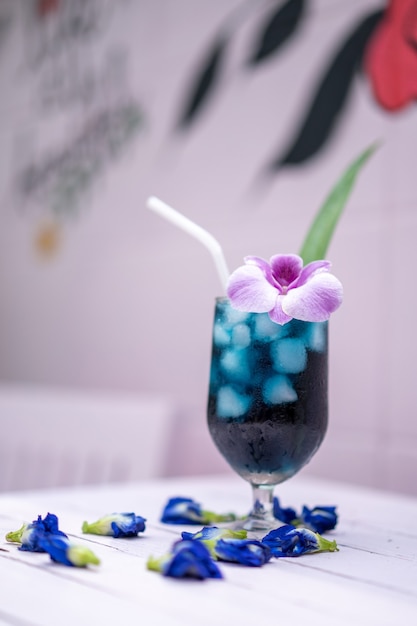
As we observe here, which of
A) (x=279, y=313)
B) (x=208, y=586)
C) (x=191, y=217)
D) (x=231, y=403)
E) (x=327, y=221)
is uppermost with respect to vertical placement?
(x=191, y=217)

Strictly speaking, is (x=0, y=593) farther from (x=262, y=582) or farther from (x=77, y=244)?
(x=77, y=244)

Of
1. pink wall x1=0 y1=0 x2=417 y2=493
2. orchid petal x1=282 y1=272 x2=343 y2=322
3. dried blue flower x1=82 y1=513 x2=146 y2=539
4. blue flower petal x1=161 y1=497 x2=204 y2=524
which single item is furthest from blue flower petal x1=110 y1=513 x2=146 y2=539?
pink wall x1=0 y1=0 x2=417 y2=493

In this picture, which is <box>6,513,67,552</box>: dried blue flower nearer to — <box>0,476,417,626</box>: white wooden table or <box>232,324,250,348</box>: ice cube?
<box>0,476,417,626</box>: white wooden table

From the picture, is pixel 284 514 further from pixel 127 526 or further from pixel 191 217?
pixel 191 217

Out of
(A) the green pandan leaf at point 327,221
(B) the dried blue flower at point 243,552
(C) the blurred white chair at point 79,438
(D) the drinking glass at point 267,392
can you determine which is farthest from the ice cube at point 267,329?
(C) the blurred white chair at point 79,438

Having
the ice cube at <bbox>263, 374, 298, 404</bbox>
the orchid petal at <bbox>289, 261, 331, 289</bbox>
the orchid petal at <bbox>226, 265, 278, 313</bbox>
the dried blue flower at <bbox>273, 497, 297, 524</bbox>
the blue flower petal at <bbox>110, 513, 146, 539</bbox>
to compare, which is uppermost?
the orchid petal at <bbox>289, 261, 331, 289</bbox>

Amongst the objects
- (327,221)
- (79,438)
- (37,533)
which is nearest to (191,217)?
(79,438)

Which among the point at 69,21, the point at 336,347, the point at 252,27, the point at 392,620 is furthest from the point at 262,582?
the point at 69,21
